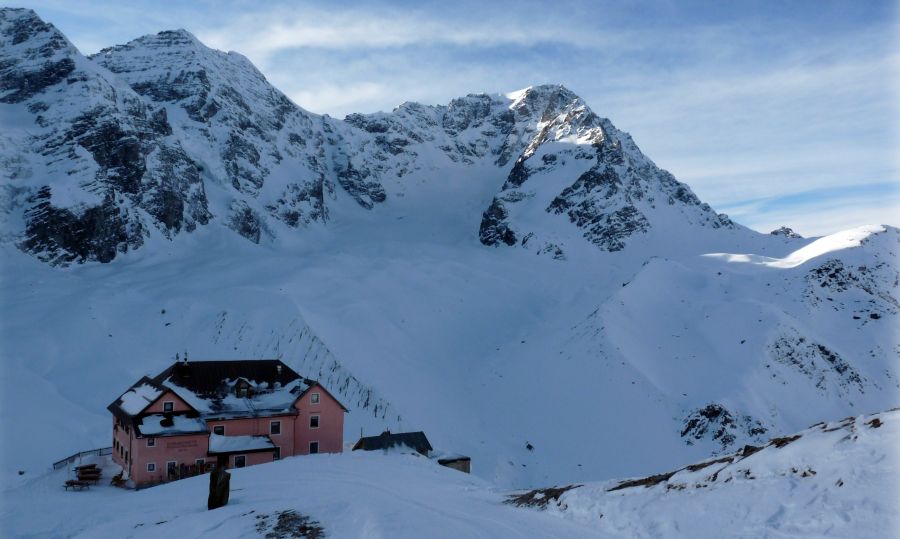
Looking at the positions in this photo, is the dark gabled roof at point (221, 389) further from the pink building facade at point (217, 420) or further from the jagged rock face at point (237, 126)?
the jagged rock face at point (237, 126)

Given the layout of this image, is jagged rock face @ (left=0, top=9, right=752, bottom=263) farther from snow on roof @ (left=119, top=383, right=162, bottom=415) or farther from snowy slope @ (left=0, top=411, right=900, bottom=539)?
snowy slope @ (left=0, top=411, right=900, bottom=539)

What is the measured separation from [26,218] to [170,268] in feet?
66.3

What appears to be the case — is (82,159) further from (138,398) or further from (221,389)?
(221,389)

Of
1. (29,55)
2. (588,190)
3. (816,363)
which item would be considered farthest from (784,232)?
(29,55)

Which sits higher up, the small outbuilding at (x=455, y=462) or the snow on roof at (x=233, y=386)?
the snow on roof at (x=233, y=386)

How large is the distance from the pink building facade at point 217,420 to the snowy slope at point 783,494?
26752 millimetres

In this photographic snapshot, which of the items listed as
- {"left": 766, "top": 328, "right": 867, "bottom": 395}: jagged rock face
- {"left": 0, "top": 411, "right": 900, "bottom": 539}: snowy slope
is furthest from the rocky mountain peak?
{"left": 766, "top": 328, "right": 867, "bottom": 395}: jagged rock face

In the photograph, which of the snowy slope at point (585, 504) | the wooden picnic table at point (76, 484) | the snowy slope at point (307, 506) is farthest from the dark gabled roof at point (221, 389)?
the snowy slope at point (585, 504)

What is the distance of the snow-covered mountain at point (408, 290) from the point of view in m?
56.9

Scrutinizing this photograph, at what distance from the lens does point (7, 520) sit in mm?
28375

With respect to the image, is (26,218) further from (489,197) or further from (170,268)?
(489,197)

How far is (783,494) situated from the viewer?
13375mm

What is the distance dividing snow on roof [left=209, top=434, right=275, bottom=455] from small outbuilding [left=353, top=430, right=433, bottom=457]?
21.0 feet

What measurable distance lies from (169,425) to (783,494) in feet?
117
